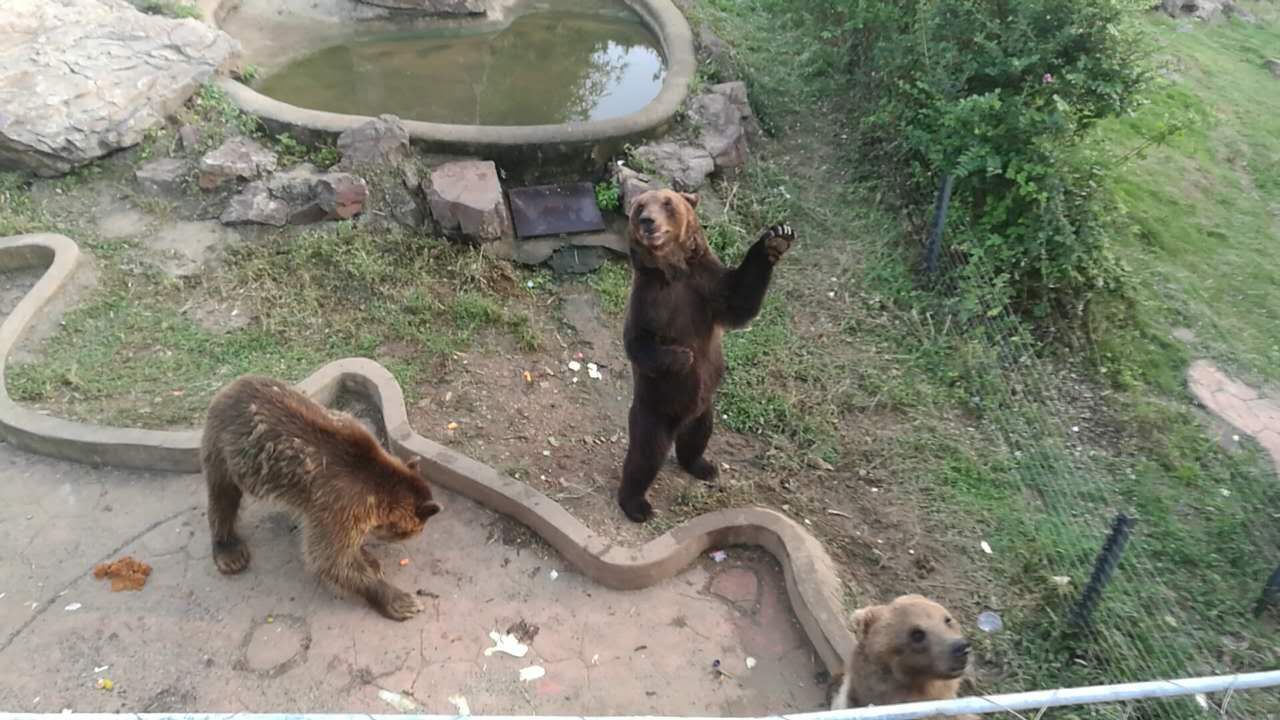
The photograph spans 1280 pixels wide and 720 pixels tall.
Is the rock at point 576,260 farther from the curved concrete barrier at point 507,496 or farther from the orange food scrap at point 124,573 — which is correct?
the orange food scrap at point 124,573

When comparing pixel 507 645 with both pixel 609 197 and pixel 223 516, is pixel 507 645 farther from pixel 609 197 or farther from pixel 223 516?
pixel 609 197

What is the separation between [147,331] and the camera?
6.20m

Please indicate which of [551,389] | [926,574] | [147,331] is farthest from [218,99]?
→ [926,574]

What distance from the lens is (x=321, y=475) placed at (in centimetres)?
420

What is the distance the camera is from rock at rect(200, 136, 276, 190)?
732 centimetres

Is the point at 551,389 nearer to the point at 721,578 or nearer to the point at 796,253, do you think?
the point at 721,578

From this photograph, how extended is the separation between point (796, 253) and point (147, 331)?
17.5 feet

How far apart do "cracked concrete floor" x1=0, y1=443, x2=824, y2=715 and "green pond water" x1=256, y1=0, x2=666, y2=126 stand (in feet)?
17.1

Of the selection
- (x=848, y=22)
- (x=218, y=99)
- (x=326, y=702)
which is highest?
(x=848, y=22)

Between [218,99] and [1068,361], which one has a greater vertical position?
[218,99]

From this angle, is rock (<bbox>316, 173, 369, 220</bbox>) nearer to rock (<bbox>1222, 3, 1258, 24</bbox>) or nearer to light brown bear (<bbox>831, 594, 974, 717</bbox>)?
light brown bear (<bbox>831, 594, 974, 717</bbox>)

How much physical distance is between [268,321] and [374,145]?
1.99 metres

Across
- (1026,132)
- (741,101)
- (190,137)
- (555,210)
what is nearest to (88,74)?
(190,137)

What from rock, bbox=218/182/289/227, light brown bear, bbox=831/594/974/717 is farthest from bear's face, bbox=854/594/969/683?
rock, bbox=218/182/289/227
